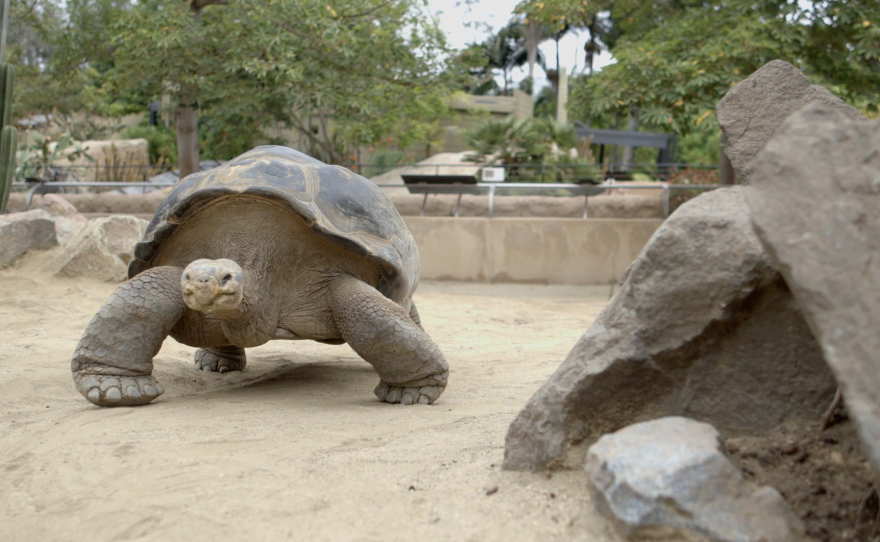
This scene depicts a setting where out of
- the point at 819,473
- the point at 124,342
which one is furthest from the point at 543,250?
the point at 819,473

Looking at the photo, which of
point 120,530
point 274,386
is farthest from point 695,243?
point 274,386

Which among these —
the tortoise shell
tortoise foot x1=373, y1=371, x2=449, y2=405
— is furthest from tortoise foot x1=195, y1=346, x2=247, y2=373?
tortoise foot x1=373, y1=371, x2=449, y2=405

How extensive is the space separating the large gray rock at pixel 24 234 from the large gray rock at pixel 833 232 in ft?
23.6

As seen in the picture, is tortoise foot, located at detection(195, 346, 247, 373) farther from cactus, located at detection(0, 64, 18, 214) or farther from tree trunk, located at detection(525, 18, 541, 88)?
tree trunk, located at detection(525, 18, 541, 88)

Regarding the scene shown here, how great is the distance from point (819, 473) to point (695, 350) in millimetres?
360

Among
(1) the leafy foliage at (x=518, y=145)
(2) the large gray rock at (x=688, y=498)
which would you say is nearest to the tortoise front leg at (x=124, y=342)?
(2) the large gray rock at (x=688, y=498)

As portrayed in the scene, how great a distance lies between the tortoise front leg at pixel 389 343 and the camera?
3.30 m

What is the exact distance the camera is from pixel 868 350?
1271 mm

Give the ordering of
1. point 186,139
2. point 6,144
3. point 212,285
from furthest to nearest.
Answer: point 186,139 → point 6,144 → point 212,285

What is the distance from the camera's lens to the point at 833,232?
1354 millimetres

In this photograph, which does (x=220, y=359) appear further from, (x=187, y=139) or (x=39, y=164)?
(x=39, y=164)

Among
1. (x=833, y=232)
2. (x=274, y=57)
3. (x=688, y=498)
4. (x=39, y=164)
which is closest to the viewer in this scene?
(x=833, y=232)

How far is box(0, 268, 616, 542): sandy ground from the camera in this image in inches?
72.7

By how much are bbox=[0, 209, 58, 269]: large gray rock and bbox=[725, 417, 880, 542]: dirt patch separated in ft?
23.0
